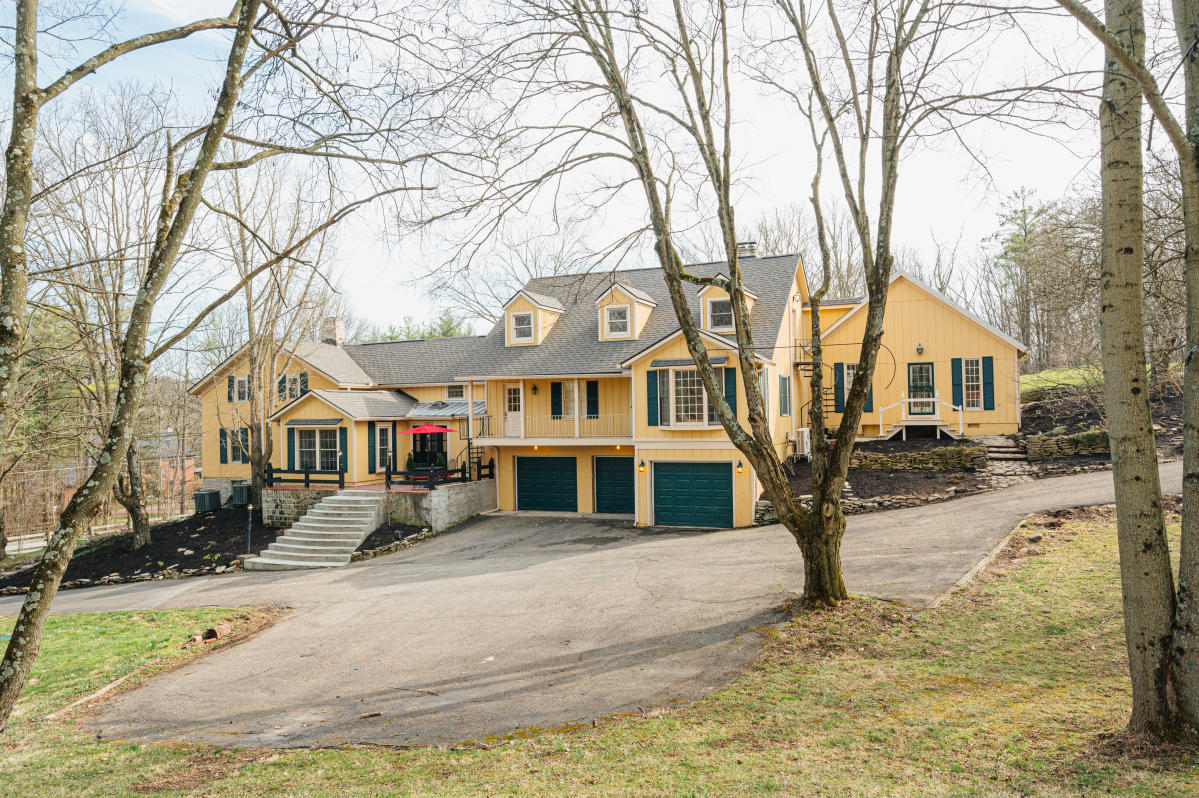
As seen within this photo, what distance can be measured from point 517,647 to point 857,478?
42.9ft

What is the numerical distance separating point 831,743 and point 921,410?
19.4 meters

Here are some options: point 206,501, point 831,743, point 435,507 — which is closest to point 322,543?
point 435,507

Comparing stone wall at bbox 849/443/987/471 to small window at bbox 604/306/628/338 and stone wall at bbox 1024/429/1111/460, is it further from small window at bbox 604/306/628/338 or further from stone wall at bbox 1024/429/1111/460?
small window at bbox 604/306/628/338

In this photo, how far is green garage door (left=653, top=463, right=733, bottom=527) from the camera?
18.3 m

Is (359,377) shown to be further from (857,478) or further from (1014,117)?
(1014,117)

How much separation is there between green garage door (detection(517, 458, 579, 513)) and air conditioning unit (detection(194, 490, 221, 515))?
11.9m

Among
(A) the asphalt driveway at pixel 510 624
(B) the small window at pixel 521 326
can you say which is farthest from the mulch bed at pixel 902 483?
(B) the small window at pixel 521 326

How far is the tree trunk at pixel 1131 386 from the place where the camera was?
465 cm

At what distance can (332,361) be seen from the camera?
1048 inches

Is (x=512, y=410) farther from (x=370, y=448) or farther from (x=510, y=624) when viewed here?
(x=510, y=624)

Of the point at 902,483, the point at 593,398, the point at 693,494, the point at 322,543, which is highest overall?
the point at 593,398

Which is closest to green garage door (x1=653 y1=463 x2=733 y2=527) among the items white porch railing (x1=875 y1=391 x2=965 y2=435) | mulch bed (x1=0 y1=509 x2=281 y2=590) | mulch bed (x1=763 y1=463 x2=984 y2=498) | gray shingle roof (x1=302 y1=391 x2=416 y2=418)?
mulch bed (x1=763 y1=463 x2=984 y2=498)

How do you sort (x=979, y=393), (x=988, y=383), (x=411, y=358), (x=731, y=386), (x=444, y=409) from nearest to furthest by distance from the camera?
(x=731, y=386) < (x=988, y=383) < (x=979, y=393) < (x=444, y=409) < (x=411, y=358)

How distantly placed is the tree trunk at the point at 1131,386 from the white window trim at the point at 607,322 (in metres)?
17.0
